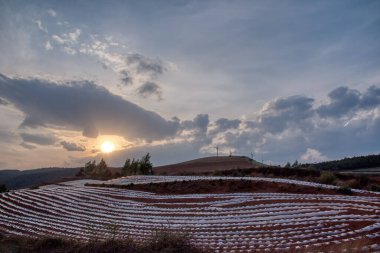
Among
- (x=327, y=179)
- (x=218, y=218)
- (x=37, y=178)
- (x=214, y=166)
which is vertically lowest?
(x=218, y=218)

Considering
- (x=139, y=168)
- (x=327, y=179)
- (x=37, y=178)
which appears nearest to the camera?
(x=327, y=179)

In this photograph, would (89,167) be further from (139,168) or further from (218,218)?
(218,218)

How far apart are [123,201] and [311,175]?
18491mm

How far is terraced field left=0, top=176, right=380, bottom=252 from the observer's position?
13.1 meters

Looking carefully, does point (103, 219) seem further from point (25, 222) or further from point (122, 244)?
point (122, 244)

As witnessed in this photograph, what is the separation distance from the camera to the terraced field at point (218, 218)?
13.1 m

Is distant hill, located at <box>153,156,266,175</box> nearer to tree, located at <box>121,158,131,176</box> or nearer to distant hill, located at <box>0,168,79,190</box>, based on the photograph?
tree, located at <box>121,158,131,176</box>

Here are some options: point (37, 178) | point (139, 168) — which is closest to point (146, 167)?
point (139, 168)

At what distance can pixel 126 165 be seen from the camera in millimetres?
60344

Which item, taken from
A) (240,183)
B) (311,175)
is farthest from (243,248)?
(311,175)

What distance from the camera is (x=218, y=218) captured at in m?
19.7

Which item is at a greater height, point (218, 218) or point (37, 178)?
point (37, 178)

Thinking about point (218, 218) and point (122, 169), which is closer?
point (218, 218)

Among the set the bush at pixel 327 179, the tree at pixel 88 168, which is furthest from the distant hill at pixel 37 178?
the bush at pixel 327 179
